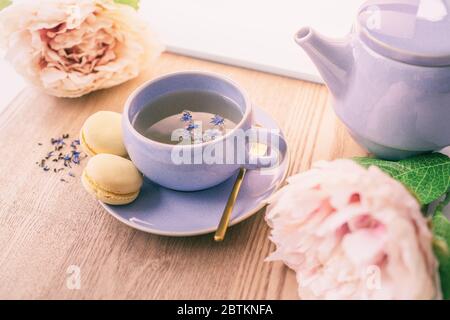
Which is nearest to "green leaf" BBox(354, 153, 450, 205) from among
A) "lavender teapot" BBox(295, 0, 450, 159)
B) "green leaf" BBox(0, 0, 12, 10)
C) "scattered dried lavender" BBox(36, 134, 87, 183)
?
"lavender teapot" BBox(295, 0, 450, 159)

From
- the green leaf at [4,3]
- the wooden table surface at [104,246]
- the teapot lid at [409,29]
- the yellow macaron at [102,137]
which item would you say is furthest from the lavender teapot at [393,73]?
the green leaf at [4,3]

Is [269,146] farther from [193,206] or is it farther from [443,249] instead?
[443,249]

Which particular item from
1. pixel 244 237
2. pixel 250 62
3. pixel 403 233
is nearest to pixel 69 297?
pixel 244 237

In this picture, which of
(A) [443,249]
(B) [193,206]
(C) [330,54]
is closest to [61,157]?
(B) [193,206]

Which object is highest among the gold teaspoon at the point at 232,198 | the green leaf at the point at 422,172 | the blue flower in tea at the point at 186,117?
the green leaf at the point at 422,172

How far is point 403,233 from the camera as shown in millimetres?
351

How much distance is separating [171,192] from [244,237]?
0.34 feet

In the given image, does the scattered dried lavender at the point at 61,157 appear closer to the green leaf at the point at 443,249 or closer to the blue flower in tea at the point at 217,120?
the blue flower in tea at the point at 217,120

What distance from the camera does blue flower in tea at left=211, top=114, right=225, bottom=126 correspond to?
58 cm

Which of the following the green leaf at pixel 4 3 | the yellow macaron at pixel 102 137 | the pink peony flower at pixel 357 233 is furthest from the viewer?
the green leaf at pixel 4 3

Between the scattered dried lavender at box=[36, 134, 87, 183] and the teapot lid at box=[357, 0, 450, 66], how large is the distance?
0.40 metres

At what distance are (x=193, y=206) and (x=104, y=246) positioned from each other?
0.37 ft

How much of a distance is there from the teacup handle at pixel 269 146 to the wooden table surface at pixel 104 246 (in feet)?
0.20

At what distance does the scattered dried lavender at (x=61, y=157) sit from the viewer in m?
0.63
